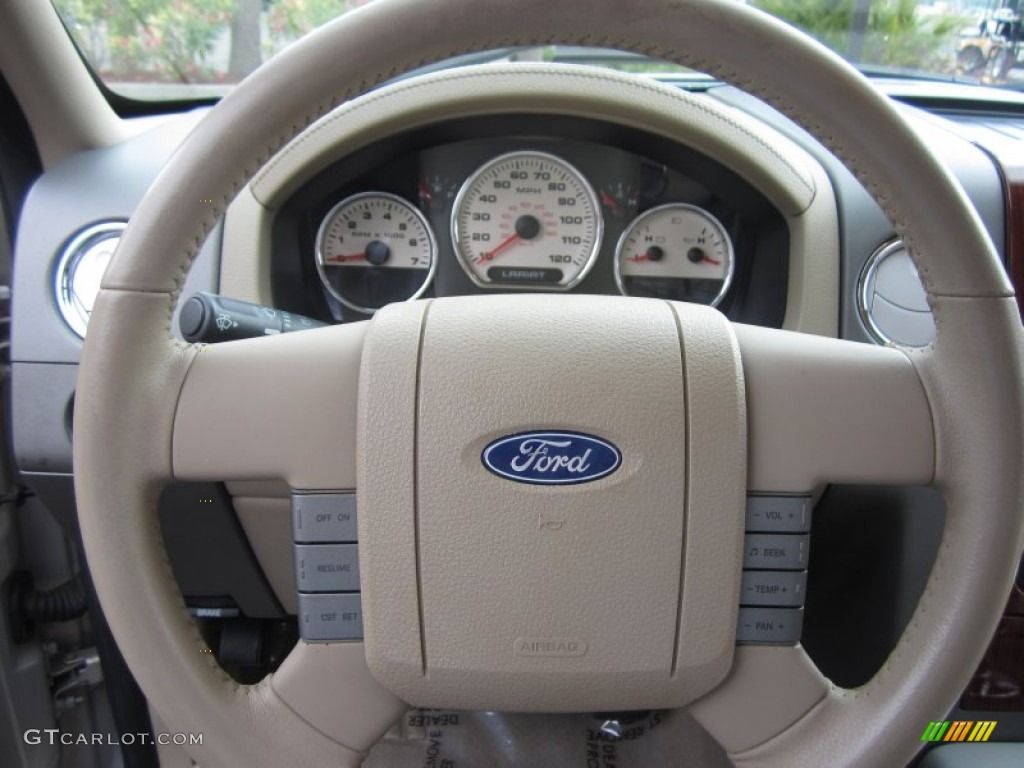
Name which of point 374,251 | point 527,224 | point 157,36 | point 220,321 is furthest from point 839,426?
point 157,36

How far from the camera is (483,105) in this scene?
125cm

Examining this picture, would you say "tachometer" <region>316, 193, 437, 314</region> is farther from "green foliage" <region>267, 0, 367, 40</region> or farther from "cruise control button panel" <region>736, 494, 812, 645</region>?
"cruise control button panel" <region>736, 494, 812, 645</region>

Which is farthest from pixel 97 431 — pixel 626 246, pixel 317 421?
pixel 626 246

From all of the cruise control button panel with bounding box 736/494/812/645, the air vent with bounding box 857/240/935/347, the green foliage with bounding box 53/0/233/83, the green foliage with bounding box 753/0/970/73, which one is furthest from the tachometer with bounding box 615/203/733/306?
the green foliage with bounding box 53/0/233/83

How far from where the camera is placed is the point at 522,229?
1397mm

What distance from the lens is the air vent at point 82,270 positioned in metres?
1.19

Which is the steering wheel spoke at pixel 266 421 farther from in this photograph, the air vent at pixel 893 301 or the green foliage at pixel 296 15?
the air vent at pixel 893 301

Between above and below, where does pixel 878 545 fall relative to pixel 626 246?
below

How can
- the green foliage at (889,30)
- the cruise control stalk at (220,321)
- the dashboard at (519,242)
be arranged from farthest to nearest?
1. the green foliage at (889,30)
2. the dashboard at (519,242)
3. the cruise control stalk at (220,321)

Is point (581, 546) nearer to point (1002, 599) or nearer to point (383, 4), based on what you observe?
point (1002, 599)

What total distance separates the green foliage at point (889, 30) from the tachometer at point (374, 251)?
0.70 metres

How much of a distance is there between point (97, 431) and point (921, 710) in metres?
0.77

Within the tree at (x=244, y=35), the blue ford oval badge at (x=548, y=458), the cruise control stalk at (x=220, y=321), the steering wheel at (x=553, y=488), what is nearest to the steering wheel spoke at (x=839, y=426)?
the steering wheel at (x=553, y=488)

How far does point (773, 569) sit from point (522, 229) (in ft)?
2.51
